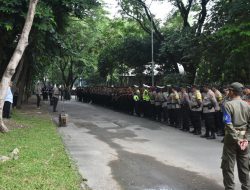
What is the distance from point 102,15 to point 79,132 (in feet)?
85.2

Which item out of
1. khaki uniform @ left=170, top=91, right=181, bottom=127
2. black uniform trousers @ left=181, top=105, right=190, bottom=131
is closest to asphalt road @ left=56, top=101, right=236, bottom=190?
black uniform trousers @ left=181, top=105, right=190, bottom=131

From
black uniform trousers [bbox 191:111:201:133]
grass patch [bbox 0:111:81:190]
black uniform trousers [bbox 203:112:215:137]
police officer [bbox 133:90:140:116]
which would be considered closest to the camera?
grass patch [bbox 0:111:81:190]

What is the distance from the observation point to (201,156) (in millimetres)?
11422

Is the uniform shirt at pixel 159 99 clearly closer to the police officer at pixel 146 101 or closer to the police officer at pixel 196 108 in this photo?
the police officer at pixel 146 101

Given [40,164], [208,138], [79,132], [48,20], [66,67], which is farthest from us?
[66,67]

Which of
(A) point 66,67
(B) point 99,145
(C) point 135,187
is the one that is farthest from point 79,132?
(A) point 66,67

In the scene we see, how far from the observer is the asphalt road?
8.48m

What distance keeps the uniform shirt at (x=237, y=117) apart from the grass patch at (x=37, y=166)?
288 centimetres

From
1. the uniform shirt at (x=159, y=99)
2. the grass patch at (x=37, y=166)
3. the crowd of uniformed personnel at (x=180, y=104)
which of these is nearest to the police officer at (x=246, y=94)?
the crowd of uniformed personnel at (x=180, y=104)

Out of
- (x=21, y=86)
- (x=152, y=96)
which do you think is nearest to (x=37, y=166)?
(x=152, y=96)

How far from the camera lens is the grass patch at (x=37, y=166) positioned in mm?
7711

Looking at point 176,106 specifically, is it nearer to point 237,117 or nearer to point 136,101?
point 136,101

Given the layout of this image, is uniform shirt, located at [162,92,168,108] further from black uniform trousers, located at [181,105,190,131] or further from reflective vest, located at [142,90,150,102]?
reflective vest, located at [142,90,150,102]

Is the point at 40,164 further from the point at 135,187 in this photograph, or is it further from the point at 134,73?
the point at 134,73
